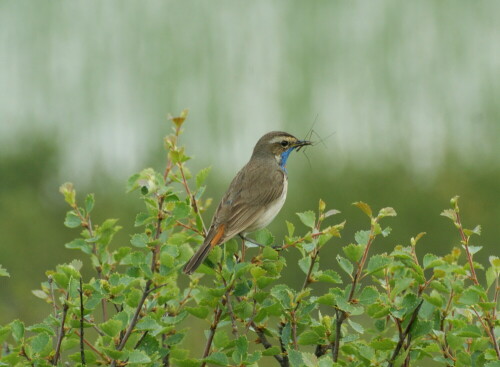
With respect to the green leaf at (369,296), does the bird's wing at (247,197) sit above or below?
below

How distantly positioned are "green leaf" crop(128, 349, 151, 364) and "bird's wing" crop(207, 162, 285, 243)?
176cm

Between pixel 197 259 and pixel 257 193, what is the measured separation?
227 centimetres

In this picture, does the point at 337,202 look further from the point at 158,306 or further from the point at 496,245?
the point at 158,306

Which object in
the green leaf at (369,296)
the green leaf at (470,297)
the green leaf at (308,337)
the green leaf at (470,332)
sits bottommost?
the green leaf at (308,337)

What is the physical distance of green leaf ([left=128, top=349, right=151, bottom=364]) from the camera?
3758 millimetres

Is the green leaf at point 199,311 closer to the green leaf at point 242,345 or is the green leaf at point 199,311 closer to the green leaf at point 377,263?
the green leaf at point 242,345

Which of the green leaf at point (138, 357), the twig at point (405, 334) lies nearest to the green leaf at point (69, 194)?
the green leaf at point (138, 357)

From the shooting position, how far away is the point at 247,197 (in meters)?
6.54

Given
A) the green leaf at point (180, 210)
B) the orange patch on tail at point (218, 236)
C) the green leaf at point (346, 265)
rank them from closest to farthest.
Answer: the green leaf at point (346, 265), the green leaf at point (180, 210), the orange patch on tail at point (218, 236)

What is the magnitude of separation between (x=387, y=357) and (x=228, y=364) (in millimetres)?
679

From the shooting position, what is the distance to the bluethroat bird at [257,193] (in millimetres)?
5881

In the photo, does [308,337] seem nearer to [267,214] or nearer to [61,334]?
[61,334]

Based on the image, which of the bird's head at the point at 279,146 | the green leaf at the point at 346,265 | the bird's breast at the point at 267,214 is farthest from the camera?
the bird's head at the point at 279,146

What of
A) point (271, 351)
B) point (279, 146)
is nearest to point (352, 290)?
point (271, 351)
